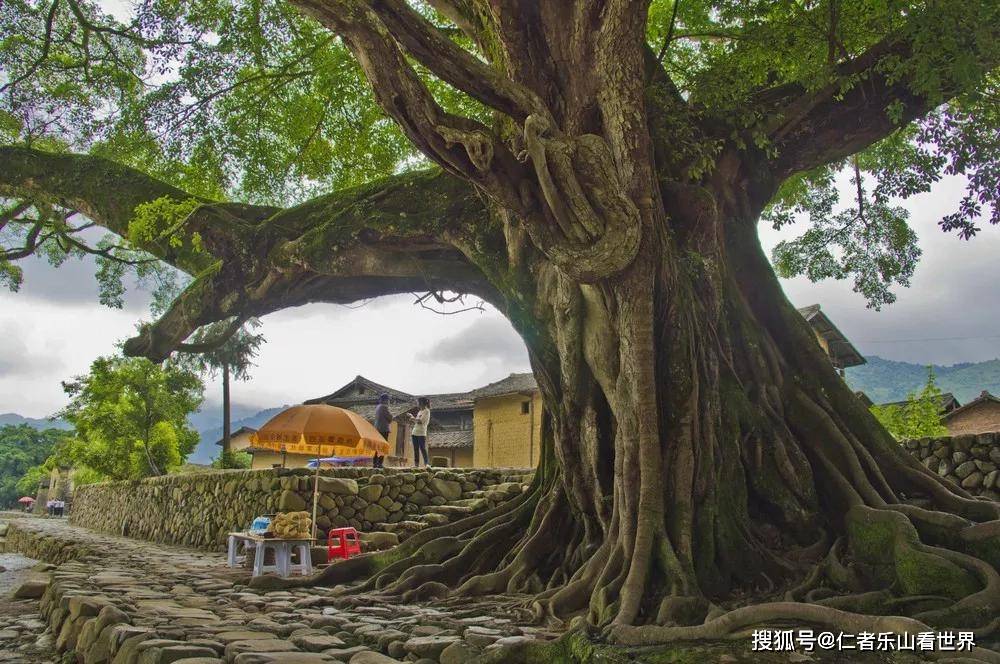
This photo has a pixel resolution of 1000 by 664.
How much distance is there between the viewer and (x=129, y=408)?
66.8ft

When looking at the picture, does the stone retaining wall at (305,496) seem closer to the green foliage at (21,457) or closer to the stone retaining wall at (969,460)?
the stone retaining wall at (969,460)

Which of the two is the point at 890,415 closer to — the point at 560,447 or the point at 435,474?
the point at 435,474

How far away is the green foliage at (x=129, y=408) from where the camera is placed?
66.2ft

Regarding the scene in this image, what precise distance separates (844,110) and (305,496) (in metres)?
9.33

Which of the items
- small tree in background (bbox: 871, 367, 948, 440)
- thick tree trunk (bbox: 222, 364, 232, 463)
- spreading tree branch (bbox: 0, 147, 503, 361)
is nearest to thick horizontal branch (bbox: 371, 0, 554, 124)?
spreading tree branch (bbox: 0, 147, 503, 361)

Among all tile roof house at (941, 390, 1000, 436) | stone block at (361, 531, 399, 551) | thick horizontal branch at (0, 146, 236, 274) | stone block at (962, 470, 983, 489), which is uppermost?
thick horizontal branch at (0, 146, 236, 274)

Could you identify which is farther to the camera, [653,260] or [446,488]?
[446,488]

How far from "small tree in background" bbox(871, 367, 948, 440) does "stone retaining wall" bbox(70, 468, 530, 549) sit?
33.7 ft

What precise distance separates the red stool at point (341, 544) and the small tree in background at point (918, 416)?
41.9ft

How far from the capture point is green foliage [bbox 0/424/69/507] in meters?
47.1

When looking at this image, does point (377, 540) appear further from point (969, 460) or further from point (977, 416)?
point (977, 416)

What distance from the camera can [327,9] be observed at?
168 inches

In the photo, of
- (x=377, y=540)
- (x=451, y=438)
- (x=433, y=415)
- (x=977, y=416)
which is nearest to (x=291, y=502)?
(x=377, y=540)

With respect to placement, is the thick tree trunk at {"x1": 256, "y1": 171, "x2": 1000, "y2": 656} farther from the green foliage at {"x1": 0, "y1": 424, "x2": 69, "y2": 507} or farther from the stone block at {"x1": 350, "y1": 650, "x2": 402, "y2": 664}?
the green foliage at {"x1": 0, "y1": 424, "x2": 69, "y2": 507}
